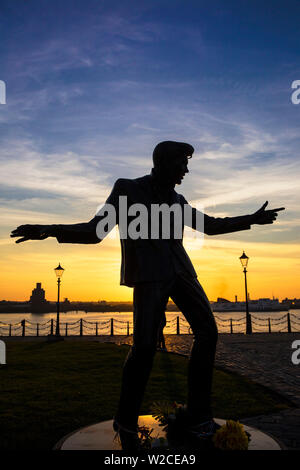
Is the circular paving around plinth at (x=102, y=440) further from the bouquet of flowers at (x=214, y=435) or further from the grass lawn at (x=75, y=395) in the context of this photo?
the grass lawn at (x=75, y=395)

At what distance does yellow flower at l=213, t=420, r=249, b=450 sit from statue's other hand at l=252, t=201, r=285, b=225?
1.67 meters

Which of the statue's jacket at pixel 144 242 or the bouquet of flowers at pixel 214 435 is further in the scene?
the statue's jacket at pixel 144 242

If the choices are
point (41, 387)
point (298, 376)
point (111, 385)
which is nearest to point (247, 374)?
point (298, 376)

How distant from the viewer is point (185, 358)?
1130 cm

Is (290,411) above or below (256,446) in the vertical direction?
below

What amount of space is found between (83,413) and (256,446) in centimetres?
294

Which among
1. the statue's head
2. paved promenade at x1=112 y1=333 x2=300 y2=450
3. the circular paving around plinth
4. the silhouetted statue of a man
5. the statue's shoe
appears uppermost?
the statue's head

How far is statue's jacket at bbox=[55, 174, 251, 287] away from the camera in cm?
310

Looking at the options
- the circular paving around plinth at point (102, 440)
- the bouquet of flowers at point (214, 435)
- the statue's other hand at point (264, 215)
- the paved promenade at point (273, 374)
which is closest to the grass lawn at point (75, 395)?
the paved promenade at point (273, 374)

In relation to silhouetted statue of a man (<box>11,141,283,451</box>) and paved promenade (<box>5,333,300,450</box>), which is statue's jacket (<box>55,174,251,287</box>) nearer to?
silhouetted statue of a man (<box>11,141,283,451</box>)

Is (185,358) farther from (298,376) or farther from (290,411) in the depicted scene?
(290,411)

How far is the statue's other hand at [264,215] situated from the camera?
360cm

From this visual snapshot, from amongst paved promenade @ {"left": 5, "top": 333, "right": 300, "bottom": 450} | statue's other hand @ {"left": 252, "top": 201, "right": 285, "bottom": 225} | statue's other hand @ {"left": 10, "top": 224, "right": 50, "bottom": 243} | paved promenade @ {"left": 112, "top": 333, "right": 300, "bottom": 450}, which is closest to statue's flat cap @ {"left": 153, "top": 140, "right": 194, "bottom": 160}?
statue's other hand @ {"left": 252, "top": 201, "right": 285, "bottom": 225}

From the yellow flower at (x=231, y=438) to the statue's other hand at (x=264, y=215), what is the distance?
167 centimetres
